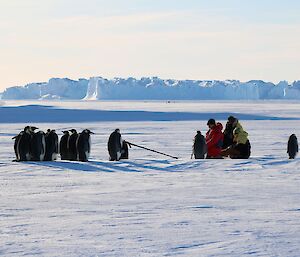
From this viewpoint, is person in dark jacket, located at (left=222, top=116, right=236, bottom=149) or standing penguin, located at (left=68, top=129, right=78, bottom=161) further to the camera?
person in dark jacket, located at (left=222, top=116, right=236, bottom=149)

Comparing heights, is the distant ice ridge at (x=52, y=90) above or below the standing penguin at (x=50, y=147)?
above

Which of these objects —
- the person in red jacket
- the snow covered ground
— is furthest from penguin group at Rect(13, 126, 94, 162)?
the person in red jacket

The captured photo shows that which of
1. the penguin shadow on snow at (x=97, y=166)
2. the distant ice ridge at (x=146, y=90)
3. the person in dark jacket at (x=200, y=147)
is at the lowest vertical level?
the penguin shadow on snow at (x=97, y=166)

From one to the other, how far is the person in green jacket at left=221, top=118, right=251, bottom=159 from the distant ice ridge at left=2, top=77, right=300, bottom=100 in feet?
392

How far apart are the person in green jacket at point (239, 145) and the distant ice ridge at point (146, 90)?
120 m

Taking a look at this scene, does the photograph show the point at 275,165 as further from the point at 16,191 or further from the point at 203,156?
the point at 16,191

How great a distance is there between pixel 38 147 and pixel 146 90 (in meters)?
133

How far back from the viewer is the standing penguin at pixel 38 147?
36.2 ft

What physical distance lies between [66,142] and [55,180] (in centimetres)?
296

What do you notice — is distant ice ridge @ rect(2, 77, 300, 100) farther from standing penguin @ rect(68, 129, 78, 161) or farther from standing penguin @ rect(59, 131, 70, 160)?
standing penguin @ rect(68, 129, 78, 161)

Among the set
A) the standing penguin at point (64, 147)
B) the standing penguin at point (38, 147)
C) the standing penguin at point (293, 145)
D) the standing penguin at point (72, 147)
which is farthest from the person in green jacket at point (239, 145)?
the standing penguin at point (38, 147)

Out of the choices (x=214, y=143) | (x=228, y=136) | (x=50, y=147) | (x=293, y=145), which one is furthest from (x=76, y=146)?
(x=293, y=145)

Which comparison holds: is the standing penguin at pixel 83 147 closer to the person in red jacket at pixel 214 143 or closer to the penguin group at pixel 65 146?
the penguin group at pixel 65 146

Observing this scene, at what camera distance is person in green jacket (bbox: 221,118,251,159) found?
37.6ft
